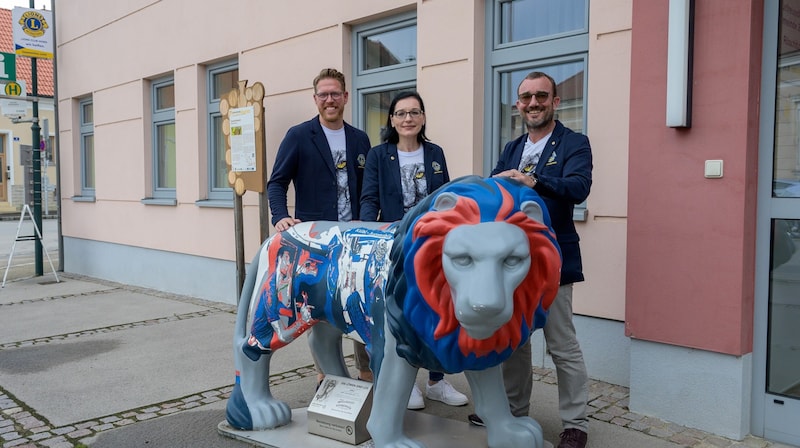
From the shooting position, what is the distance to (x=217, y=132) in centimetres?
736

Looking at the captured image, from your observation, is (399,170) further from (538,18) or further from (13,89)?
(13,89)

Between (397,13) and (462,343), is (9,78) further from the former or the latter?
(462,343)

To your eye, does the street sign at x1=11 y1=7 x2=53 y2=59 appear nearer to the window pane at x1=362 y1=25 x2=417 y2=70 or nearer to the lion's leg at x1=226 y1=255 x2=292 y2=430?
the window pane at x1=362 y1=25 x2=417 y2=70

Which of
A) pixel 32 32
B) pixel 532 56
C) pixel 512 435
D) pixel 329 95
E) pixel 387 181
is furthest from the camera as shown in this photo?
pixel 32 32

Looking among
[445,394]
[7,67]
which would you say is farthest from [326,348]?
[7,67]

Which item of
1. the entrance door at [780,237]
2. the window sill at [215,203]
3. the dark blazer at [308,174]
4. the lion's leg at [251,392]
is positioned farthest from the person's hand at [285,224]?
the window sill at [215,203]

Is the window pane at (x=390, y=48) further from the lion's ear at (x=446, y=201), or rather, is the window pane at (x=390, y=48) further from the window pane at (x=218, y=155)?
the lion's ear at (x=446, y=201)

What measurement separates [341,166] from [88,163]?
789cm

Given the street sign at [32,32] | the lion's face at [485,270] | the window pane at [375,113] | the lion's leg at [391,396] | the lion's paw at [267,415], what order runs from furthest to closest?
the street sign at [32,32], the window pane at [375,113], the lion's paw at [267,415], the lion's leg at [391,396], the lion's face at [485,270]

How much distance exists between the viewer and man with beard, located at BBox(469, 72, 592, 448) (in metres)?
2.75

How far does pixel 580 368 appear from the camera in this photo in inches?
114

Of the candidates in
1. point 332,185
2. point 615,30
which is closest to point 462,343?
point 332,185

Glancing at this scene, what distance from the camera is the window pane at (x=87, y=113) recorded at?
9641mm

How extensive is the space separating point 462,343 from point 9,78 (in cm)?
911
